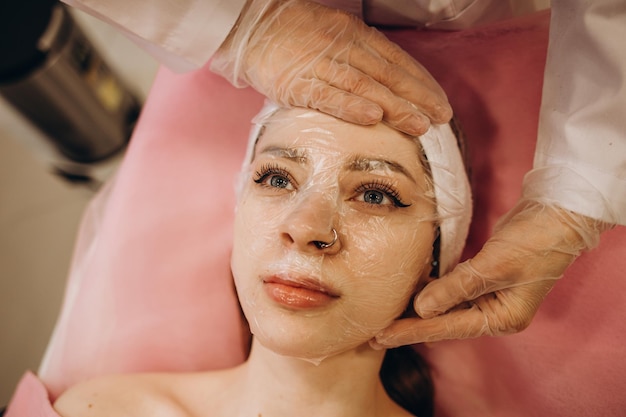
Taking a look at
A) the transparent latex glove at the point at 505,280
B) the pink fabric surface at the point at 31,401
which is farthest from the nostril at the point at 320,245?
the pink fabric surface at the point at 31,401

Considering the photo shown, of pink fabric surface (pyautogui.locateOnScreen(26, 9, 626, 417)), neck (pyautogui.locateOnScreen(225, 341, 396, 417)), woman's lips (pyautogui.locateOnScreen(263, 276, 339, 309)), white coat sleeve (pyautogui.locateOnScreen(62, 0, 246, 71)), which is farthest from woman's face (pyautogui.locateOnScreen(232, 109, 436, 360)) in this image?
pink fabric surface (pyautogui.locateOnScreen(26, 9, 626, 417))

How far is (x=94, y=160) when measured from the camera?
2443 mm

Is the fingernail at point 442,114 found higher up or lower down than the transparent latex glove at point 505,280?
higher up

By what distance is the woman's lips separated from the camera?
93cm

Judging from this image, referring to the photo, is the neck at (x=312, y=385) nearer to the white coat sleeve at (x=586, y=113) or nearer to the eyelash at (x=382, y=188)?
the eyelash at (x=382, y=188)

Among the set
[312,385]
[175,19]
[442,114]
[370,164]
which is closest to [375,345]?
[312,385]

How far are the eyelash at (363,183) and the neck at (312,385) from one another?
337mm

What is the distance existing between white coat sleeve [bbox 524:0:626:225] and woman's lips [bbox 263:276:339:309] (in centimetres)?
51

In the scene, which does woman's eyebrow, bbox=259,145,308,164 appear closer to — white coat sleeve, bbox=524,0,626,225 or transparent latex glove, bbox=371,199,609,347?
transparent latex glove, bbox=371,199,609,347

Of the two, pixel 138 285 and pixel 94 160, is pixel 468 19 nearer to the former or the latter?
pixel 138 285

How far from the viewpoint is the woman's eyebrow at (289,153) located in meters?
1.02

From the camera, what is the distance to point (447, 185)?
1089 millimetres

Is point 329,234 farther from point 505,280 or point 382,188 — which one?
point 505,280

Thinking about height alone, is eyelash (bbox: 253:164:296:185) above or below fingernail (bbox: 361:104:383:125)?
below
